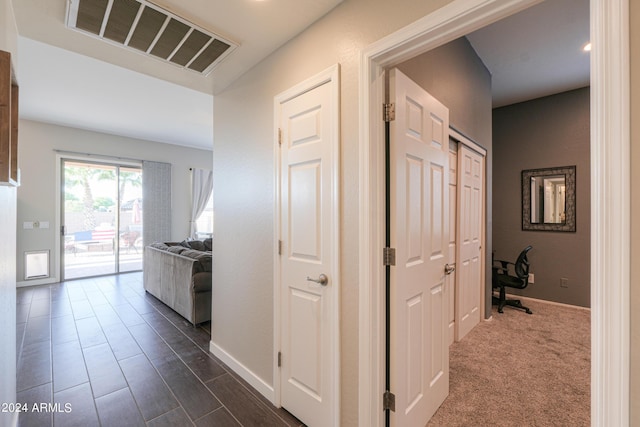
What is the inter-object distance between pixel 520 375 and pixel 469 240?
1300mm

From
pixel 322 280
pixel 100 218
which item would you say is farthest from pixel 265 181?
pixel 100 218

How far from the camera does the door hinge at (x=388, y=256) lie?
1.47 m

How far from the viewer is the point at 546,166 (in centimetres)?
416

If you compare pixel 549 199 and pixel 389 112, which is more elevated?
pixel 389 112

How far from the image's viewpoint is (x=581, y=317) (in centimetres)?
355

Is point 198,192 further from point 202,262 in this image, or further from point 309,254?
point 309,254

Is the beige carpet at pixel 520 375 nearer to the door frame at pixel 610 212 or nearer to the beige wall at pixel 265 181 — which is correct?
the beige wall at pixel 265 181

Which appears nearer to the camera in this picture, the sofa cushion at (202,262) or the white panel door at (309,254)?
the white panel door at (309,254)

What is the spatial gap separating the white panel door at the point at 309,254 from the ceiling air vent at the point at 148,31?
0.66 meters

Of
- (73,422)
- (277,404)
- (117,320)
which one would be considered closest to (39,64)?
(117,320)

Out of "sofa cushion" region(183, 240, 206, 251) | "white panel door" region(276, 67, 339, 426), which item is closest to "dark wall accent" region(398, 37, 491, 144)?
"white panel door" region(276, 67, 339, 426)

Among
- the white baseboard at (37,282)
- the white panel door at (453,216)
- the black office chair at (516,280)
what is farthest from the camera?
the white baseboard at (37,282)

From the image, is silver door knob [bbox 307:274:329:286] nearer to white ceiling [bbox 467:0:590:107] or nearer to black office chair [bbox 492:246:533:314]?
white ceiling [bbox 467:0:590:107]
